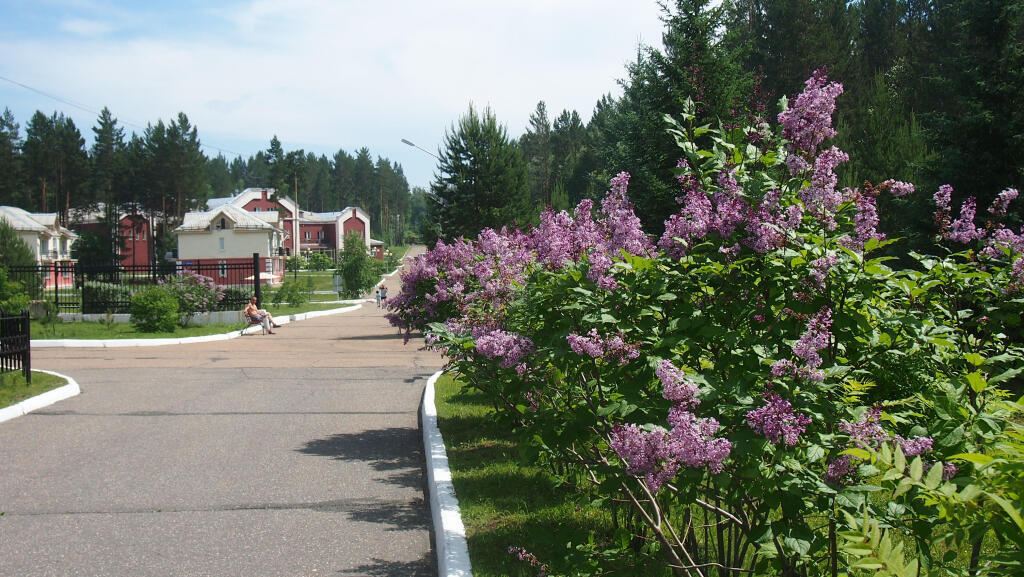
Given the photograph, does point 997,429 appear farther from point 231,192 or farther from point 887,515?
point 231,192

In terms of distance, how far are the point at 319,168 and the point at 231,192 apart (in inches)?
798

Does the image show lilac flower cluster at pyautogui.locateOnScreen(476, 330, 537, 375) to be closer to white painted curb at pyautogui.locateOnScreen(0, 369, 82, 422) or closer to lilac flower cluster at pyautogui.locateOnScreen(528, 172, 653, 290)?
lilac flower cluster at pyautogui.locateOnScreen(528, 172, 653, 290)

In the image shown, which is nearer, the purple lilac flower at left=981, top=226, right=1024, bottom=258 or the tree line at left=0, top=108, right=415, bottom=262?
the purple lilac flower at left=981, top=226, right=1024, bottom=258

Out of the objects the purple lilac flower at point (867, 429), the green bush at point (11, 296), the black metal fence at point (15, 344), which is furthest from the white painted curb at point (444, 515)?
the green bush at point (11, 296)

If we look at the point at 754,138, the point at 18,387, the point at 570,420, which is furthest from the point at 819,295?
the point at 18,387

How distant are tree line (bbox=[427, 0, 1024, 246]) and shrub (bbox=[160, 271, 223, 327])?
28.8 ft

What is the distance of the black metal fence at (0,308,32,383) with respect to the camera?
11438 millimetres

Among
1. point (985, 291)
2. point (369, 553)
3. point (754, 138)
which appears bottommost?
point (369, 553)

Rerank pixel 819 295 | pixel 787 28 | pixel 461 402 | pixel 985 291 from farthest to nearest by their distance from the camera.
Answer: pixel 787 28, pixel 461 402, pixel 985 291, pixel 819 295

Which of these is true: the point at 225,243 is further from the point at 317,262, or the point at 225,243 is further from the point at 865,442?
the point at 865,442

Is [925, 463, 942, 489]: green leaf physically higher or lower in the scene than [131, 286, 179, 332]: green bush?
higher

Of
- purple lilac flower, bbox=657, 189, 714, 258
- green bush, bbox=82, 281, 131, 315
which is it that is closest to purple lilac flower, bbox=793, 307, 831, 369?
purple lilac flower, bbox=657, 189, 714, 258

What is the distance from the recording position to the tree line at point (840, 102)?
369 inches

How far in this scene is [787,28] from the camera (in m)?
42.4
